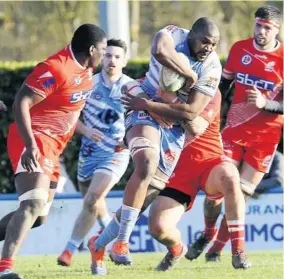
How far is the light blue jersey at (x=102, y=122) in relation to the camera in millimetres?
12578

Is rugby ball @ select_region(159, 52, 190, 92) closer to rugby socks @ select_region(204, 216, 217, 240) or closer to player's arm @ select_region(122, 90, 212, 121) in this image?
player's arm @ select_region(122, 90, 212, 121)

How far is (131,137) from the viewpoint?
9.88 meters

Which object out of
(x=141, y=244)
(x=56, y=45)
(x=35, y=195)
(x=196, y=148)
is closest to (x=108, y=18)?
(x=141, y=244)

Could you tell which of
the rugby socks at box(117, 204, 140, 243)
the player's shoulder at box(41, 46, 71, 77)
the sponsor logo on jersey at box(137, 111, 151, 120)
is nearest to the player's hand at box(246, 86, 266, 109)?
the sponsor logo on jersey at box(137, 111, 151, 120)

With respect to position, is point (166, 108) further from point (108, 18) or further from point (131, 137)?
point (108, 18)

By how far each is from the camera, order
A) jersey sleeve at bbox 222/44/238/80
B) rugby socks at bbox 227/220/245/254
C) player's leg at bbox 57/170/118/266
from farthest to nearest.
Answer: jersey sleeve at bbox 222/44/238/80
player's leg at bbox 57/170/118/266
rugby socks at bbox 227/220/245/254

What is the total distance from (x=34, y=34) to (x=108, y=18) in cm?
2113

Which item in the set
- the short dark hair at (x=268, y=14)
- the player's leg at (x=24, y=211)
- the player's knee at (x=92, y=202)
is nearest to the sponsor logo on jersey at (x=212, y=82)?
the player's leg at (x=24, y=211)

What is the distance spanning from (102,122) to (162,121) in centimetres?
277

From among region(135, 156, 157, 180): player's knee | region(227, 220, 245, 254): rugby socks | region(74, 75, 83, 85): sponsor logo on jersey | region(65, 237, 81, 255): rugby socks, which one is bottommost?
→ region(65, 237, 81, 255): rugby socks

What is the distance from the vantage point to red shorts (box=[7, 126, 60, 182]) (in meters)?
9.38

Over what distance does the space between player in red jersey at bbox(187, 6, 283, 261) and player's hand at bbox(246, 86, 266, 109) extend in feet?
0.34

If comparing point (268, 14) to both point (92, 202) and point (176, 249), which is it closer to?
point (92, 202)

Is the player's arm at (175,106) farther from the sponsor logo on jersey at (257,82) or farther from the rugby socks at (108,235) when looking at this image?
the sponsor logo on jersey at (257,82)
